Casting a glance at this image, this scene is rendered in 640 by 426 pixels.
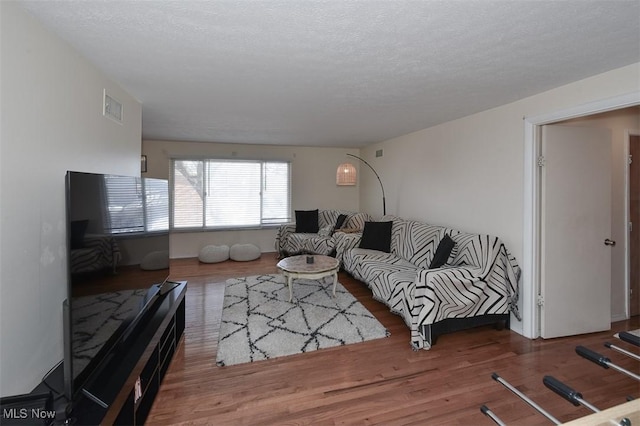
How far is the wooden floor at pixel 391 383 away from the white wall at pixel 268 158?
3.21 metres

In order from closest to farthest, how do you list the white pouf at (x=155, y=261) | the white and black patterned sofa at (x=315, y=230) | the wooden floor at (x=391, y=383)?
the wooden floor at (x=391, y=383)
the white pouf at (x=155, y=261)
the white and black patterned sofa at (x=315, y=230)

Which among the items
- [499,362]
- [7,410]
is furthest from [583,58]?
[7,410]

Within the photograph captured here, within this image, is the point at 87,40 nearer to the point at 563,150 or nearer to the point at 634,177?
the point at 563,150

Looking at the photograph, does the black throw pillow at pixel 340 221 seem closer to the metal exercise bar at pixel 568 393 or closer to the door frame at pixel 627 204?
the door frame at pixel 627 204

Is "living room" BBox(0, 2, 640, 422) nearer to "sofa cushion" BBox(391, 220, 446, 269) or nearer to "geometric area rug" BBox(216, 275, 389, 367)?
"sofa cushion" BBox(391, 220, 446, 269)

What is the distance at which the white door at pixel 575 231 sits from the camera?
2727 mm

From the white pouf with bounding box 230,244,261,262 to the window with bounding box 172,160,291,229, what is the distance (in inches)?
23.2

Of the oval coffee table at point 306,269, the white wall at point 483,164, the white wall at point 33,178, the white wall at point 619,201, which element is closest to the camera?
the white wall at point 33,178

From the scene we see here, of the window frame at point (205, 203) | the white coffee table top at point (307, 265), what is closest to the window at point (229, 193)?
the window frame at point (205, 203)

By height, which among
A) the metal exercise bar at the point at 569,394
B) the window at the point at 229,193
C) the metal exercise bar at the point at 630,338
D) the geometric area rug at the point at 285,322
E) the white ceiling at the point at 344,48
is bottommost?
the geometric area rug at the point at 285,322

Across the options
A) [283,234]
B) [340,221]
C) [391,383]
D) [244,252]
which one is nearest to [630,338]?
[391,383]

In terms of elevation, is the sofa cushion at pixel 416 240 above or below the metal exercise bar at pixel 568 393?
above

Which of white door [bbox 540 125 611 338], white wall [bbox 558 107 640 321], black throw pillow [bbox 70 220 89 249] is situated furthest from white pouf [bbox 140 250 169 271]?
white wall [bbox 558 107 640 321]

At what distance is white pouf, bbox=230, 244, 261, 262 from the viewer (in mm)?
5496
